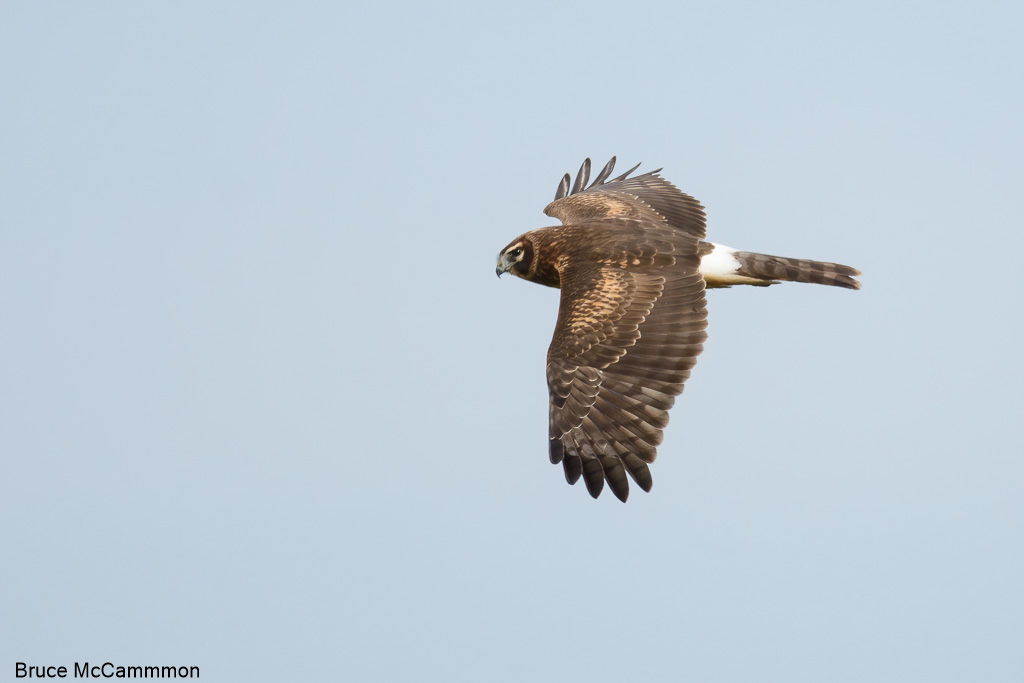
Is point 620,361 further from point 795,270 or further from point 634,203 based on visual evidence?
point 634,203

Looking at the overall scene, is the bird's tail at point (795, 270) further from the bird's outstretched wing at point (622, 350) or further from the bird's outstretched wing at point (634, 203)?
the bird's outstretched wing at point (634, 203)

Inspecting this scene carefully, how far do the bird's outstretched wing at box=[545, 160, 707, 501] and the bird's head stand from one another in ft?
2.24

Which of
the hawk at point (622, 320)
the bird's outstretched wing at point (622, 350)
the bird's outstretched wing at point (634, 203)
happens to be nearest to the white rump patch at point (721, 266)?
the hawk at point (622, 320)

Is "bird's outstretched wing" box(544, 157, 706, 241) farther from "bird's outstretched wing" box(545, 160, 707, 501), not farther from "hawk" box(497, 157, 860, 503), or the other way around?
"bird's outstretched wing" box(545, 160, 707, 501)

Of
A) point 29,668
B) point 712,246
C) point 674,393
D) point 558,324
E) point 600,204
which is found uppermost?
point 600,204

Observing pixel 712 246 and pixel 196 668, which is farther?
pixel 196 668

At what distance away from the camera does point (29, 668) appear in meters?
11.7

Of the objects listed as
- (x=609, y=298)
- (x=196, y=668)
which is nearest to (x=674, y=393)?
(x=609, y=298)

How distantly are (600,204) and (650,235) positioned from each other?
8.63 ft

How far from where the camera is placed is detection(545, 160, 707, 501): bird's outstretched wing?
10383 millimetres

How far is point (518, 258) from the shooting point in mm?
13039

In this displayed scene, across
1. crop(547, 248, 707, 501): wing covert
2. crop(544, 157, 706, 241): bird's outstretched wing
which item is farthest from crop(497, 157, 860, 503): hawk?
crop(544, 157, 706, 241): bird's outstretched wing

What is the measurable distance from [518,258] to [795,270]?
269 centimetres

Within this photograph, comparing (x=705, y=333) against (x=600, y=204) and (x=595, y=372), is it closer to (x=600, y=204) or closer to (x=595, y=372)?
(x=595, y=372)
